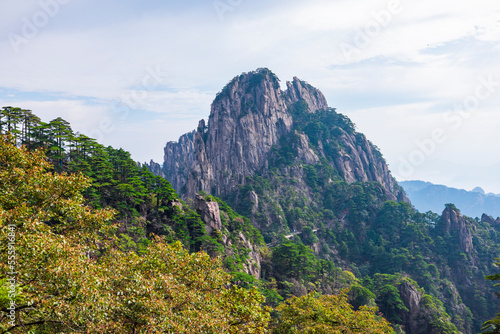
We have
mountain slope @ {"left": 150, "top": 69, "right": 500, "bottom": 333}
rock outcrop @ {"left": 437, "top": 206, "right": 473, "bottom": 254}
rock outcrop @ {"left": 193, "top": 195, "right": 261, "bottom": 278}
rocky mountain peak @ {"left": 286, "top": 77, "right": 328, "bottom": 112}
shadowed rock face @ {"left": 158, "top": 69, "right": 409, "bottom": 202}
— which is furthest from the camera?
rocky mountain peak @ {"left": 286, "top": 77, "right": 328, "bottom": 112}

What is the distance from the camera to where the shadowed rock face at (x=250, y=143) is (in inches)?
4587

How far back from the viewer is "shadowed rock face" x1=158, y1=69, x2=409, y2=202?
382 ft

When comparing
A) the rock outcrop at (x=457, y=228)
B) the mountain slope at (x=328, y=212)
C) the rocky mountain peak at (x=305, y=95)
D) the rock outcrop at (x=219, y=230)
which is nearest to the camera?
the rock outcrop at (x=219, y=230)

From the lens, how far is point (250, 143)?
12362 centimetres

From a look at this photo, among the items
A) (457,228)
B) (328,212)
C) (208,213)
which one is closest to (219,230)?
(208,213)

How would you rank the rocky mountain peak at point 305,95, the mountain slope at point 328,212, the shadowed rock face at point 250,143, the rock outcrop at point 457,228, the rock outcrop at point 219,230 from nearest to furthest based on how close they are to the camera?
the rock outcrop at point 219,230 → the mountain slope at point 328,212 → the rock outcrop at point 457,228 → the shadowed rock face at point 250,143 → the rocky mountain peak at point 305,95

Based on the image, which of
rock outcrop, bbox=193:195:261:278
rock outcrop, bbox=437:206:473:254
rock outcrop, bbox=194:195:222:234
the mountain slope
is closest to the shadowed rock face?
the mountain slope

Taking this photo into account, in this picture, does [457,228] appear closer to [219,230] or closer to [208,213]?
[219,230]

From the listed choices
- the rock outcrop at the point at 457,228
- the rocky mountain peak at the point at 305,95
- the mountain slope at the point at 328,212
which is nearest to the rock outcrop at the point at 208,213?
the mountain slope at the point at 328,212

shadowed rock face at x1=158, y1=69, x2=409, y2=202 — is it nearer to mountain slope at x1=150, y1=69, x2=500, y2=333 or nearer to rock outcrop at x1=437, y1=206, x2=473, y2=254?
mountain slope at x1=150, y1=69, x2=500, y2=333

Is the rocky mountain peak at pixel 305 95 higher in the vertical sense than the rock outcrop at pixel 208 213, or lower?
higher

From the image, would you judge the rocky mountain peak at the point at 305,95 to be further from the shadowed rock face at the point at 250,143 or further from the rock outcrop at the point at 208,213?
the rock outcrop at the point at 208,213

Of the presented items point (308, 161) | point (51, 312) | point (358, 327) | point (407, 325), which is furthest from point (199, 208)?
point (308, 161)

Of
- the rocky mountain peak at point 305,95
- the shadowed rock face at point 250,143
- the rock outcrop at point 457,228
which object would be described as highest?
the rocky mountain peak at point 305,95
